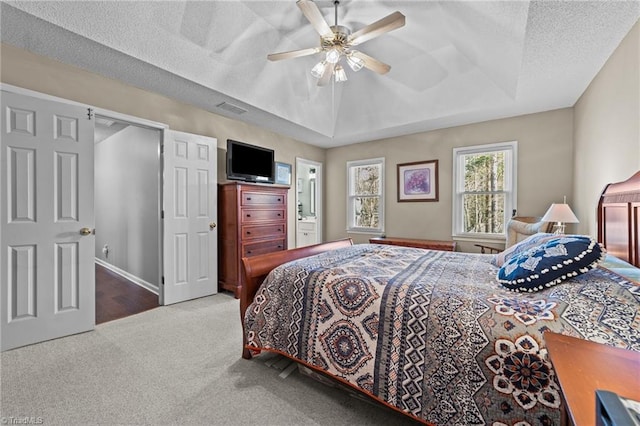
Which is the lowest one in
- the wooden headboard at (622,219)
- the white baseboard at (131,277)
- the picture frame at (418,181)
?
the white baseboard at (131,277)

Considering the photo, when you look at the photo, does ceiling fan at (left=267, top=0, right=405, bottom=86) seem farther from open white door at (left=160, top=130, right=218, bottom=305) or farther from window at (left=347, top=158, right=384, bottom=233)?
window at (left=347, top=158, right=384, bottom=233)

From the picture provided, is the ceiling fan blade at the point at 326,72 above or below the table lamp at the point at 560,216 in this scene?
above

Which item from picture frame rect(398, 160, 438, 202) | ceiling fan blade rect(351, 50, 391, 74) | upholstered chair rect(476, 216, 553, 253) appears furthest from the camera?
picture frame rect(398, 160, 438, 202)

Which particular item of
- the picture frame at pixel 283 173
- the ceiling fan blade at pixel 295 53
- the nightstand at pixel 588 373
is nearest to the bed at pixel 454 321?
the nightstand at pixel 588 373

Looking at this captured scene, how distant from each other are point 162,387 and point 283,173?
3653 mm

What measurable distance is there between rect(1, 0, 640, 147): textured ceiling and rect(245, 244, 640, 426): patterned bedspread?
76.2 inches

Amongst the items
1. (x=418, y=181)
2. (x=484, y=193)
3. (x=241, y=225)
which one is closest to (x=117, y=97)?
(x=241, y=225)

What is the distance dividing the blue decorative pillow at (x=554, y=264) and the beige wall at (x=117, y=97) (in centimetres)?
373

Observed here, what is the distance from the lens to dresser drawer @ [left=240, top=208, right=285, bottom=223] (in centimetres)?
372

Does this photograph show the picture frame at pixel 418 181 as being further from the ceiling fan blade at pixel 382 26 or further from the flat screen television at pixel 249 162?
the ceiling fan blade at pixel 382 26

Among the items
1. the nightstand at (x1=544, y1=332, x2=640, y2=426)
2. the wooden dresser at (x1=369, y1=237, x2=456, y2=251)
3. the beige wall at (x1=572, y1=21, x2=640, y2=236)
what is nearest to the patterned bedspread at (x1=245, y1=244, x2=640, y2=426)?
the nightstand at (x1=544, y1=332, x2=640, y2=426)

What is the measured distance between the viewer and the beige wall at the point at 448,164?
142 inches

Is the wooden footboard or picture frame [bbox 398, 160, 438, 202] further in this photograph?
picture frame [bbox 398, 160, 438, 202]

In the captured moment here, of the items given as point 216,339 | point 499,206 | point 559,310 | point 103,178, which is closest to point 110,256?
point 103,178
